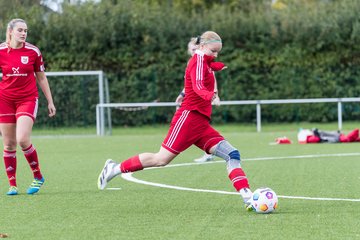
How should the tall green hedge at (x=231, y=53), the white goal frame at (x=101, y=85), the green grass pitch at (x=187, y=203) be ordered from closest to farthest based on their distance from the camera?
the green grass pitch at (x=187, y=203) < the white goal frame at (x=101, y=85) < the tall green hedge at (x=231, y=53)

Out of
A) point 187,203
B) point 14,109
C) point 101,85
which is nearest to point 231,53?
point 101,85

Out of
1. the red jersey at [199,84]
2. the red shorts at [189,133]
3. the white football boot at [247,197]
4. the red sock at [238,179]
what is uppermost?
the red jersey at [199,84]

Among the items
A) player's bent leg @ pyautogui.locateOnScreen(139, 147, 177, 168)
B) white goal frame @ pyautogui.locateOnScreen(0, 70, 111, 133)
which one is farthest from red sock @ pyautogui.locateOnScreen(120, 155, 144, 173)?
white goal frame @ pyautogui.locateOnScreen(0, 70, 111, 133)

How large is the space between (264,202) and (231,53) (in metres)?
22.8

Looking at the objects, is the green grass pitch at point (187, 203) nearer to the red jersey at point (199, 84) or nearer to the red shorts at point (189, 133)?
the red shorts at point (189, 133)

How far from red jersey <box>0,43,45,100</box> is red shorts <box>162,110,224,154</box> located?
2.37 metres

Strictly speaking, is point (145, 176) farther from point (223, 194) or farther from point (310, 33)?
point (310, 33)

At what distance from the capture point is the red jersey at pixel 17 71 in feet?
37.6

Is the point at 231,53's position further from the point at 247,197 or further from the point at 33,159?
the point at 247,197

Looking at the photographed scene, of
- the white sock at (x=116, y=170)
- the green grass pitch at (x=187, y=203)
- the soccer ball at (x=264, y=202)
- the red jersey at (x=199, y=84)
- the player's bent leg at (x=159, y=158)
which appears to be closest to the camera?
the green grass pitch at (x=187, y=203)

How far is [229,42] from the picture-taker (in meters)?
32.0

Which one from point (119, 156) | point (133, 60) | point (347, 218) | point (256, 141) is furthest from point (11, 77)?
point (133, 60)

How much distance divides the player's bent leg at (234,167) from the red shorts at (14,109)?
264cm

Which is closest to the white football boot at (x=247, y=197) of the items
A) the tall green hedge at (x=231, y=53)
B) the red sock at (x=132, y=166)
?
the red sock at (x=132, y=166)
